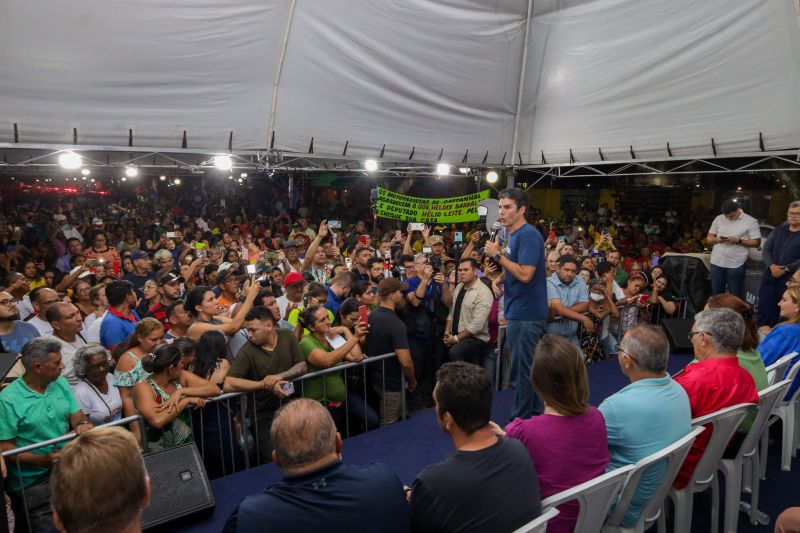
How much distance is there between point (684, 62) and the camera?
7.73 meters

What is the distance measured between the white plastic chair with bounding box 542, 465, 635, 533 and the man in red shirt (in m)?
0.85

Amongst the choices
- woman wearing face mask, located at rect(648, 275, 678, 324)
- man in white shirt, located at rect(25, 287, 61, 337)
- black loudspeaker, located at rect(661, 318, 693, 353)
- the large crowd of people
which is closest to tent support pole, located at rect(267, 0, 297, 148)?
the large crowd of people

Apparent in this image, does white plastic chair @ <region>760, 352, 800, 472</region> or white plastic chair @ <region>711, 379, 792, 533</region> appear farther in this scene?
white plastic chair @ <region>760, 352, 800, 472</region>

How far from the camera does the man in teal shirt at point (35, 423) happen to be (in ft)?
9.93

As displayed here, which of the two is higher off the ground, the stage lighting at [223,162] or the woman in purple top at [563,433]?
the stage lighting at [223,162]

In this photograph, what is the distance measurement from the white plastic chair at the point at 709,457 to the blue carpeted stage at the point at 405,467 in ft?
1.89

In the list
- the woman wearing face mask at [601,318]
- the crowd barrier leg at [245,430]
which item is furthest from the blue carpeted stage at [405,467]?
the woman wearing face mask at [601,318]

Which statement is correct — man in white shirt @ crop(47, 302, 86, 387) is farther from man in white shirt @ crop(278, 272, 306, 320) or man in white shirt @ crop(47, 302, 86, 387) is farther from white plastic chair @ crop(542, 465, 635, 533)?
white plastic chair @ crop(542, 465, 635, 533)

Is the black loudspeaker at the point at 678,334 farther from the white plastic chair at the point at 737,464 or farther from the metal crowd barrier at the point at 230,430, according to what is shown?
the metal crowd barrier at the point at 230,430

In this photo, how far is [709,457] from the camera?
9.34 ft

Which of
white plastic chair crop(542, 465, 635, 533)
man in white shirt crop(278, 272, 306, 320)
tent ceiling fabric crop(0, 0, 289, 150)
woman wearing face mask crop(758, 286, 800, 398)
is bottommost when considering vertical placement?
white plastic chair crop(542, 465, 635, 533)

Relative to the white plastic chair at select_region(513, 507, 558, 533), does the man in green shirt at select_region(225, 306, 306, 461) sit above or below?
above

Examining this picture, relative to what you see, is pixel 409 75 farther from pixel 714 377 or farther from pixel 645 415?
pixel 645 415

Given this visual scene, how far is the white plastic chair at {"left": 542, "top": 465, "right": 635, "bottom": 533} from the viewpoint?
206 cm
